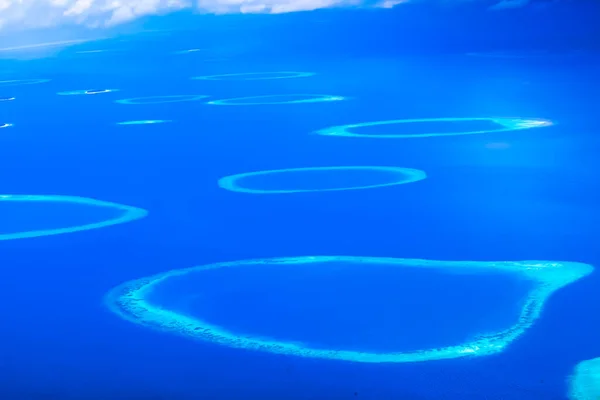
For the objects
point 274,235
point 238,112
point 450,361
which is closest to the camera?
point 450,361

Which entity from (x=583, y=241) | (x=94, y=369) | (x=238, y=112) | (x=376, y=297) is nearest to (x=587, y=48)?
(x=238, y=112)

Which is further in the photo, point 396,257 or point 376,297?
point 396,257

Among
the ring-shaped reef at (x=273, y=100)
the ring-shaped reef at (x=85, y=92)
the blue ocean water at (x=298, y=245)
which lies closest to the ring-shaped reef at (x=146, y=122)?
the blue ocean water at (x=298, y=245)

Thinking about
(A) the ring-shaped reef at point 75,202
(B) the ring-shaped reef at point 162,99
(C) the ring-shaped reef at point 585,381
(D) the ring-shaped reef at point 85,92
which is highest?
(A) the ring-shaped reef at point 75,202

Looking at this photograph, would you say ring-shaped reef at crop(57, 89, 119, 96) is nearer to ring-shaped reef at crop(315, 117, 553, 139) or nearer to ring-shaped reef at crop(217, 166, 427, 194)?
ring-shaped reef at crop(315, 117, 553, 139)

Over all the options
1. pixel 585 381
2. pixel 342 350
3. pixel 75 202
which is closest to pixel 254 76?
pixel 75 202

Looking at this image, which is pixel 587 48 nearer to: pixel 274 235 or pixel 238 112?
pixel 238 112

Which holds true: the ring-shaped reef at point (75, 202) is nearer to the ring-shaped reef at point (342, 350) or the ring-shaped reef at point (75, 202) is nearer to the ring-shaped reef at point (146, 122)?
the ring-shaped reef at point (342, 350)
